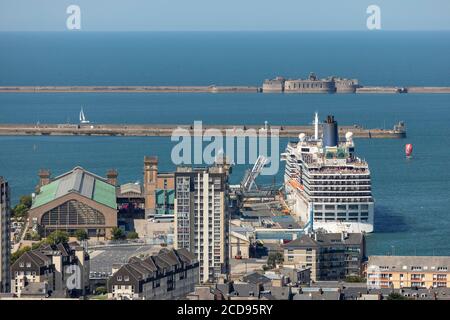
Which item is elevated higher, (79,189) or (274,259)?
(79,189)

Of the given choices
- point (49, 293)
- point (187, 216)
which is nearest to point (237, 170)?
point (187, 216)

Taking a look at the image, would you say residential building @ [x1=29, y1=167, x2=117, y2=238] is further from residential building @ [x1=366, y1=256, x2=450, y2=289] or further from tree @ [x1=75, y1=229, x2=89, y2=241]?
residential building @ [x1=366, y1=256, x2=450, y2=289]

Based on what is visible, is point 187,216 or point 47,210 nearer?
point 187,216

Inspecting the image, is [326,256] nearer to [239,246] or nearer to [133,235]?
[239,246]

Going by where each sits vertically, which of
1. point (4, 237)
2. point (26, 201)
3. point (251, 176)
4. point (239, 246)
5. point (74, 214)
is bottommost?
point (239, 246)

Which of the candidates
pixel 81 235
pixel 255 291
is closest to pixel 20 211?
pixel 81 235

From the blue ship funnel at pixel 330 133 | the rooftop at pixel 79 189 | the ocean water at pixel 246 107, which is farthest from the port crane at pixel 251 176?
the rooftop at pixel 79 189
